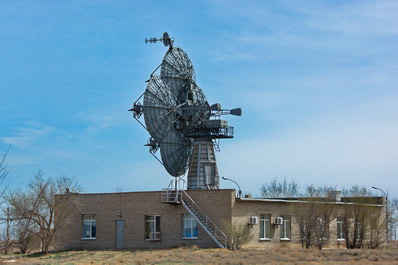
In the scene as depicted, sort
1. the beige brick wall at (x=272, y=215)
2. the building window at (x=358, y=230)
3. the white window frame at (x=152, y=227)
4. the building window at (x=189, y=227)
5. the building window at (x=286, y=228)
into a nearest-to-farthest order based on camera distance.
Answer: the beige brick wall at (x=272, y=215)
the building window at (x=189, y=227)
the white window frame at (x=152, y=227)
the building window at (x=358, y=230)
the building window at (x=286, y=228)

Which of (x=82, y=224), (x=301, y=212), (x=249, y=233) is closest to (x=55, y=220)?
(x=82, y=224)

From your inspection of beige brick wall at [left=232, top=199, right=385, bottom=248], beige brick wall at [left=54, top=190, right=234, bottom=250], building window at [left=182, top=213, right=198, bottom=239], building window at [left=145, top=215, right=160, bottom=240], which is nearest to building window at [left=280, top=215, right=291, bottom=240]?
beige brick wall at [left=232, top=199, right=385, bottom=248]

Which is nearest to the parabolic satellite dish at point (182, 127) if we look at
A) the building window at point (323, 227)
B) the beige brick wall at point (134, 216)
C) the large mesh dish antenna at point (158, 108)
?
the large mesh dish antenna at point (158, 108)

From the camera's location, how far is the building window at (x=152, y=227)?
45938mm

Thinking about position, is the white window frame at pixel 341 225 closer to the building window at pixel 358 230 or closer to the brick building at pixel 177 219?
A: the brick building at pixel 177 219

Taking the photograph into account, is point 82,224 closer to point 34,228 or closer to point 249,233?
point 34,228

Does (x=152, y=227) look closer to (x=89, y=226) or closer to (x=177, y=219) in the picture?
(x=177, y=219)

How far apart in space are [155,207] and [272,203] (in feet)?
28.7

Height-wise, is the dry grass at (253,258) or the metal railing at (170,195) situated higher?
the metal railing at (170,195)

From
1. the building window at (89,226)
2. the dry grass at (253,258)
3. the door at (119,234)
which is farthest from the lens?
the building window at (89,226)

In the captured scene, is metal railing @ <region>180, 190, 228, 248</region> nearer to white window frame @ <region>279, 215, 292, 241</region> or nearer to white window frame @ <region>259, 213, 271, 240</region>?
white window frame @ <region>259, 213, 271, 240</region>

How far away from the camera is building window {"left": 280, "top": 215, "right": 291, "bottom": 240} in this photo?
48.5 metres

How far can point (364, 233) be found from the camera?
4847 cm

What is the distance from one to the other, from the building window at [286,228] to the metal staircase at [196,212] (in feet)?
23.6
